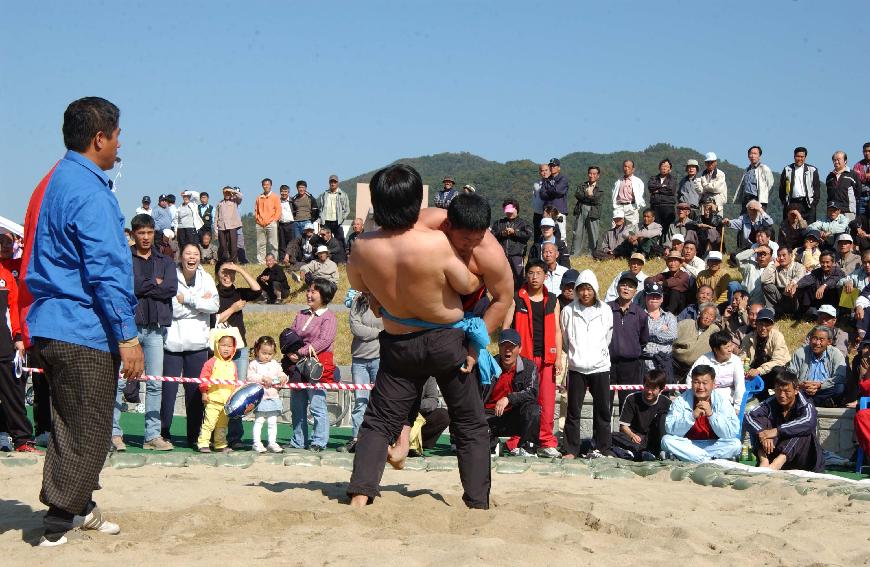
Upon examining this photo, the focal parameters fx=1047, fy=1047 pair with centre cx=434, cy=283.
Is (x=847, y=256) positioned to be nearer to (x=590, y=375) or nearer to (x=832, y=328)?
(x=832, y=328)

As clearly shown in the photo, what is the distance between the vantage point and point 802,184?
1596cm

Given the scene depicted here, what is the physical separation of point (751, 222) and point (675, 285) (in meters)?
3.33

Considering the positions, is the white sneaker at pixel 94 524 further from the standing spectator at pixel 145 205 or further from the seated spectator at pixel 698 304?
the standing spectator at pixel 145 205

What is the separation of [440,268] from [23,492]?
131 inches

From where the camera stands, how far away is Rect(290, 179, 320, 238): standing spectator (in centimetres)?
2170

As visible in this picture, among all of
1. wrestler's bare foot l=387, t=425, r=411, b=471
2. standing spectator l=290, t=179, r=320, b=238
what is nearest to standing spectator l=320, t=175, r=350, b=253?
standing spectator l=290, t=179, r=320, b=238

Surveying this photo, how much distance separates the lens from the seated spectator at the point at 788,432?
9.09m

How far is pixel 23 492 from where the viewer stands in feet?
22.5

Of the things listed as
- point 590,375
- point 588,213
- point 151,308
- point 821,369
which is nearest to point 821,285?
point 821,369

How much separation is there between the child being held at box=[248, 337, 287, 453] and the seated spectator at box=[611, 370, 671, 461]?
327 centimetres

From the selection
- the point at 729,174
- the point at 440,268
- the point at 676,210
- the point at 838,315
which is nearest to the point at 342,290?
the point at 676,210

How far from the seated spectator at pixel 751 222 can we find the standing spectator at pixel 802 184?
13.1 inches

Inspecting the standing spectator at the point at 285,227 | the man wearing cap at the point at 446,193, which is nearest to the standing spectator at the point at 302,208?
the standing spectator at the point at 285,227

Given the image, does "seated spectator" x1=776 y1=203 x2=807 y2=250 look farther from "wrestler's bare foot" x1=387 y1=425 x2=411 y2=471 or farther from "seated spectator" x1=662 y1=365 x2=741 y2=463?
"wrestler's bare foot" x1=387 y1=425 x2=411 y2=471
